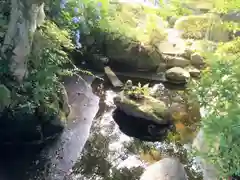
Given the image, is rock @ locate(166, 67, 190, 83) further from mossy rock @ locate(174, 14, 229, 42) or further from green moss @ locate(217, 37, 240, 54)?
green moss @ locate(217, 37, 240, 54)

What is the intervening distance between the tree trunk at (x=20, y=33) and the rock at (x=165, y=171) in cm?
163

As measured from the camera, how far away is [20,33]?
11.7 ft

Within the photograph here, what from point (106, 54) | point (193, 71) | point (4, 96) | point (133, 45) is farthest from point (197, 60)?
point (4, 96)

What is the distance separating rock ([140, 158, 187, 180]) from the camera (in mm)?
3434

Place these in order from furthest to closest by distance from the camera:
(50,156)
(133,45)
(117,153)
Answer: (133,45) < (117,153) < (50,156)

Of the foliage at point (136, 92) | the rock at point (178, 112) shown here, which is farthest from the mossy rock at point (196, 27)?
the foliage at point (136, 92)

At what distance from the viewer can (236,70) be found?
2678mm

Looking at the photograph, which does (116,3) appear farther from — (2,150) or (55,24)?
(2,150)

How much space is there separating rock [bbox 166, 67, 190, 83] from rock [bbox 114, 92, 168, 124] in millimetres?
1216

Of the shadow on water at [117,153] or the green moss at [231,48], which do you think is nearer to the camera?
the green moss at [231,48]

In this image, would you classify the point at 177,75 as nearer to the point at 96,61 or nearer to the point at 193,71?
the point at 193,71

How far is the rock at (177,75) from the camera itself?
5.84 metres

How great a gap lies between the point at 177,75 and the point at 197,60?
0.68 metres

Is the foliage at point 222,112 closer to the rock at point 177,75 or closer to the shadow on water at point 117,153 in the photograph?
the shadow on water at point 117,153
